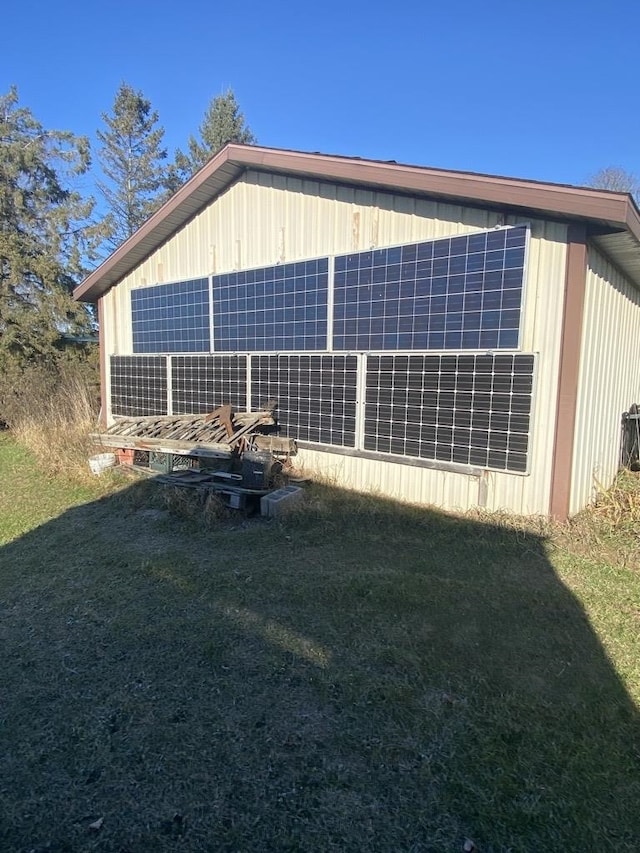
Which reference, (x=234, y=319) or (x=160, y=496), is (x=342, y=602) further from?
(x=234, y=319)

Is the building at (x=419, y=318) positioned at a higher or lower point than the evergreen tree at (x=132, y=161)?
lower

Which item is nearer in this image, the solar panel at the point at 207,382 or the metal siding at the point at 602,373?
the metal siding at the point at 602,373

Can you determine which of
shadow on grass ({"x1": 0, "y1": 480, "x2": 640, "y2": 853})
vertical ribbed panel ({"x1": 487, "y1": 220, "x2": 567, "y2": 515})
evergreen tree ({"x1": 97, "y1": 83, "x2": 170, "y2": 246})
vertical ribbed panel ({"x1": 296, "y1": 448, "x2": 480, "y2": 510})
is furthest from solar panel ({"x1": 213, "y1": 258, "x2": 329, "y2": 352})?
evergreen tree ({"x1": 97, "y1": 83, "x2": 170, "y2": 246})

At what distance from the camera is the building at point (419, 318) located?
18.1ft

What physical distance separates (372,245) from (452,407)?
8.17 feet

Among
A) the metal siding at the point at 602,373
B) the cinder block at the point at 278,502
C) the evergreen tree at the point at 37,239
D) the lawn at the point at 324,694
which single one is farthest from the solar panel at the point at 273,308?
the evergreen tree at the point at 37,239

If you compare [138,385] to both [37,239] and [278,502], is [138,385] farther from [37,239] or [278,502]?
[37,239]

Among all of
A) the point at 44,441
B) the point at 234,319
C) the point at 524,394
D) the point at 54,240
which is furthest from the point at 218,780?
the point at 54,240

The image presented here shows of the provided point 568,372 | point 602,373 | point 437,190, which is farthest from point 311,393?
point 602,373

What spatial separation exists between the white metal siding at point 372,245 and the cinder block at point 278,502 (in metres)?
1.21

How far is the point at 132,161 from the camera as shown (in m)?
28.5

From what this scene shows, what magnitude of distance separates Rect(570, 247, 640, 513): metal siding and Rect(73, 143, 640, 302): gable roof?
0.34m

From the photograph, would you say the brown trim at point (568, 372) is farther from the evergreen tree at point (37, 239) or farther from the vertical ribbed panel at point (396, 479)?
the evergreen tree at point (37, 239)

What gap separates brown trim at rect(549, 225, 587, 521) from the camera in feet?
17.4
